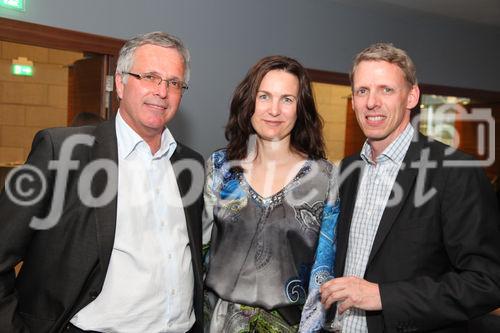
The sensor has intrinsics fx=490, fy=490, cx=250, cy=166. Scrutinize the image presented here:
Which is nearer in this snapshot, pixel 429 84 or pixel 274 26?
pixel 274 26

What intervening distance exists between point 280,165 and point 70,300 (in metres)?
0.89

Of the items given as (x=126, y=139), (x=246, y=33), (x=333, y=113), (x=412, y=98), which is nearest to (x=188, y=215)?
(x=126, y=139)

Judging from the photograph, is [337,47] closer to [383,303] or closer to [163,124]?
[163,124]

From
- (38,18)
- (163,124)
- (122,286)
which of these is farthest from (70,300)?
(38,18)

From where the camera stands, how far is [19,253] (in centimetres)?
145

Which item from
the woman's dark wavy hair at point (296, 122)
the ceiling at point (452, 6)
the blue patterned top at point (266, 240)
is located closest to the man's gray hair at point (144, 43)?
the woman's dark wavy hair at point (296, 122)

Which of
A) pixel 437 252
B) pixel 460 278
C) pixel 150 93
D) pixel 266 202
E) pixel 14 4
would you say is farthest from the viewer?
pixel 14 4

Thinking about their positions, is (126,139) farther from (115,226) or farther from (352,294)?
(352,294)

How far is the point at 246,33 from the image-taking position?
4.11 meters

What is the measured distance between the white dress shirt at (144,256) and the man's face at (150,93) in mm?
48

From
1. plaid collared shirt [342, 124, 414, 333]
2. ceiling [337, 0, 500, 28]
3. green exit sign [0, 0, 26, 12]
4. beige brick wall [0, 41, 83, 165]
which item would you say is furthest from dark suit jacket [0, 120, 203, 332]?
beige brick wall [0, 41, 83, 165]

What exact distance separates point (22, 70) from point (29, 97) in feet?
1.13

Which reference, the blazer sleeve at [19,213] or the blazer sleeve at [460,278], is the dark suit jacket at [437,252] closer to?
the blazer sleeve at [460,278]

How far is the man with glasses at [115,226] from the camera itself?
1458 mm
